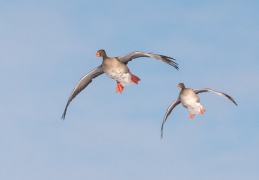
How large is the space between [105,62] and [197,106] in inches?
342

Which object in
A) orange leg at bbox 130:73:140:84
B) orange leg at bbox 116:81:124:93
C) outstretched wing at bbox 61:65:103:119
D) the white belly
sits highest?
outstretched wing at bbox 61:65:103:119

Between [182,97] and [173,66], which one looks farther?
[182,97]

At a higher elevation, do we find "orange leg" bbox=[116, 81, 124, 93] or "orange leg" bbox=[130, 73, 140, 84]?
"orange leg" bbox=[116, 81, 124, 93]

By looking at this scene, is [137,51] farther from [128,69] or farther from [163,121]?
[163,121]

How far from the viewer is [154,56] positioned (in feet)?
121

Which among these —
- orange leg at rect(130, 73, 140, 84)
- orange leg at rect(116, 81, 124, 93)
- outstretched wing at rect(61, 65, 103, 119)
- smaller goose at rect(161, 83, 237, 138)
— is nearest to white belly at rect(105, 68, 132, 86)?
orange leg at rect(130, 73, 140, 84)

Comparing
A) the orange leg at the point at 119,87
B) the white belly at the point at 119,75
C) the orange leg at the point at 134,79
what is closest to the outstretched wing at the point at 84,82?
the orange leg at the point at 119,87

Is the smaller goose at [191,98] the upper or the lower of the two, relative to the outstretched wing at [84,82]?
lower

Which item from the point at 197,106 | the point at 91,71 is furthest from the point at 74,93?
the point at 197,106

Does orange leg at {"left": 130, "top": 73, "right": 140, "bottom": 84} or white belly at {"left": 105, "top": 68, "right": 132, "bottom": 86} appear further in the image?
orange leg at {"left": 130, "top": 73, "right": 140, "bottom": 84}

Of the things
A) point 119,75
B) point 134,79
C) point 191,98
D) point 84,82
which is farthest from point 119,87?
point 191,98

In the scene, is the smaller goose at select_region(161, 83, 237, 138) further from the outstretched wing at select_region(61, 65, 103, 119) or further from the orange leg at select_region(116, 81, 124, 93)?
the outstretched wing at select_region(61, 65, 103, 119)

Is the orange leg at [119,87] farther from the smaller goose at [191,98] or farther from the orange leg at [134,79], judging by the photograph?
the smaller goose at [191,98]

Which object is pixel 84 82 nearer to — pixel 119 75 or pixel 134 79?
pixel 134 79
